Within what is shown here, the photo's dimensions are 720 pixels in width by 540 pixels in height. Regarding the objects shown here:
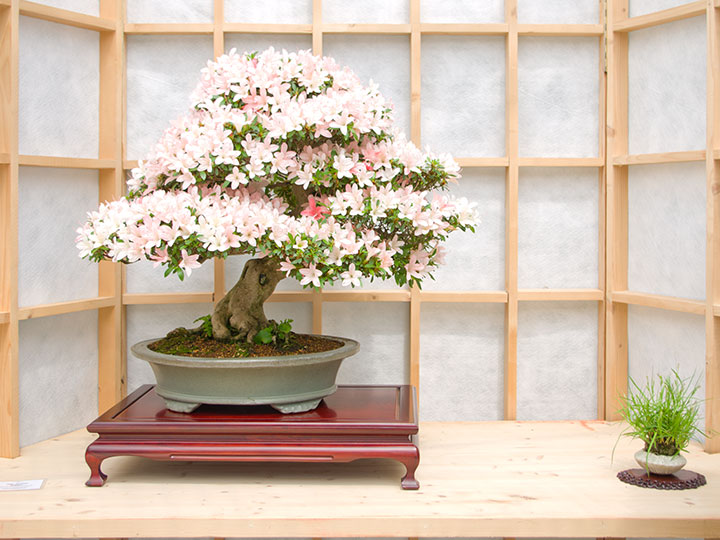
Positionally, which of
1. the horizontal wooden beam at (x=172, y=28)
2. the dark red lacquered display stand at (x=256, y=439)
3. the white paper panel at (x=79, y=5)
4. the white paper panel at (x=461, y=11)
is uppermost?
the white paper panel at (x=461, y=11)

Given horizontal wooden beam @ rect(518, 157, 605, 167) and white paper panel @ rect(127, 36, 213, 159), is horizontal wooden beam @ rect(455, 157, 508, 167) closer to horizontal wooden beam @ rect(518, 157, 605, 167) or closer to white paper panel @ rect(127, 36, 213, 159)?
horizontal wooden beam @ rect(518, 157, 605, 167)

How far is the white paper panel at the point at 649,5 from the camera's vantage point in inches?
94.7

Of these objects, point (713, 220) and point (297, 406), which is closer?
point (297, 406)

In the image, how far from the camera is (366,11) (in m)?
2.64

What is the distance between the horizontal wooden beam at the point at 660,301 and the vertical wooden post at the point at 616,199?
0.14 feet

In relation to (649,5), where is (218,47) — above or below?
below

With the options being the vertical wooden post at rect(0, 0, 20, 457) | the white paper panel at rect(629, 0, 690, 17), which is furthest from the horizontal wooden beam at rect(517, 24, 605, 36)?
the vertical wooden post at rect(0, 0, 20, 457)

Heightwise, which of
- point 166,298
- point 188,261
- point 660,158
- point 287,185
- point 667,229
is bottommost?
point 166,298

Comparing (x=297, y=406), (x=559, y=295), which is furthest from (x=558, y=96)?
(x=297, y=406)

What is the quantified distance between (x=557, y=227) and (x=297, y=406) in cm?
112

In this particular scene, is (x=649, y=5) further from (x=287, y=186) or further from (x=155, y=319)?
(x=155, y=319)

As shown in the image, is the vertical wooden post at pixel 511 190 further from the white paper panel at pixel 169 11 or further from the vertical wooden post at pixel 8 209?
the vertical wooden post at pixel 8 209

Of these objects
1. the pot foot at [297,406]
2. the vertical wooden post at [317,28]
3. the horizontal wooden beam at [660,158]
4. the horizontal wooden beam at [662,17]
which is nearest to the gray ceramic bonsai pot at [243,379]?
the pot foot at [297,406]

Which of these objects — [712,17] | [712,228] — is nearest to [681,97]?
[712,17]
